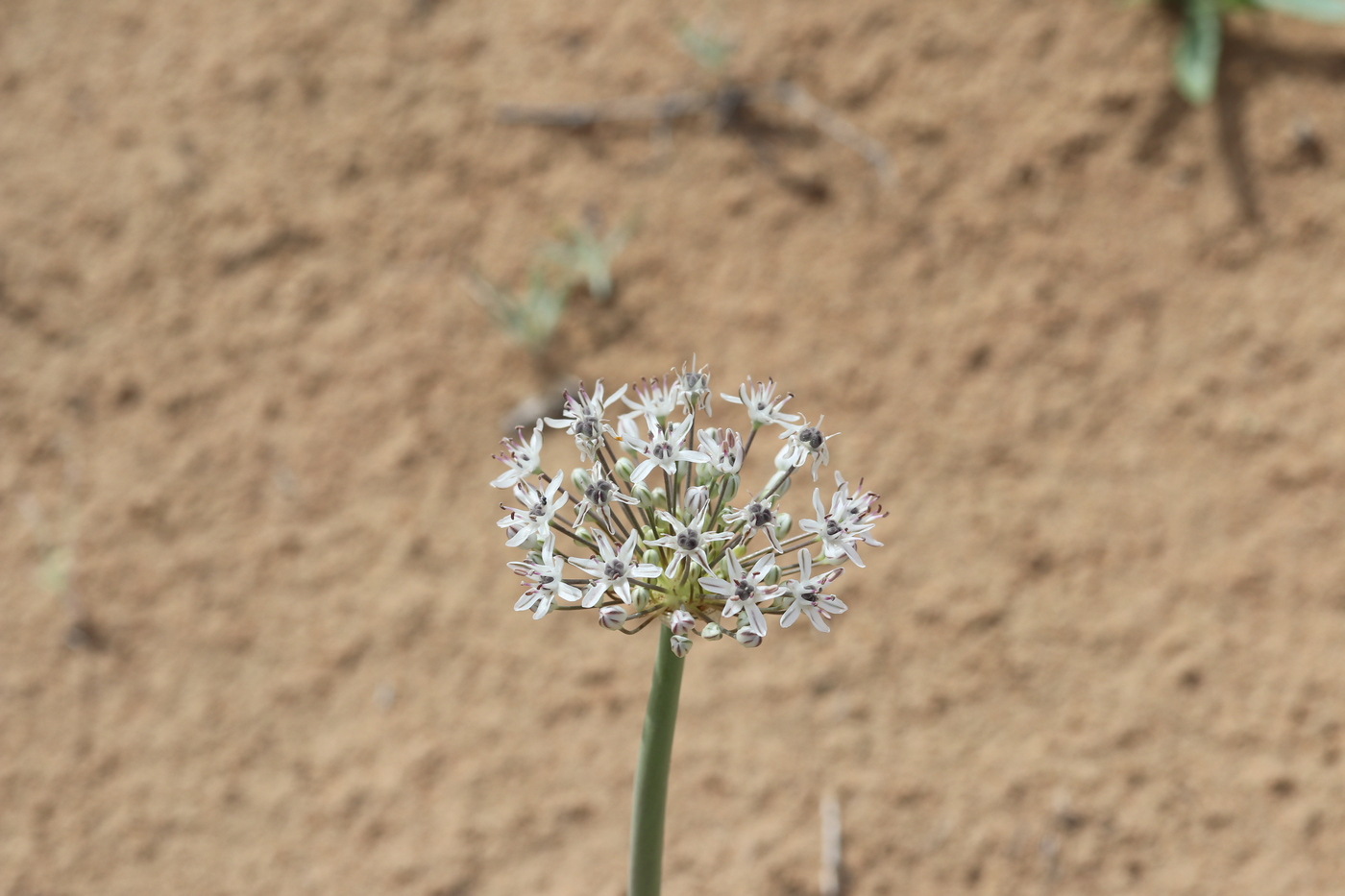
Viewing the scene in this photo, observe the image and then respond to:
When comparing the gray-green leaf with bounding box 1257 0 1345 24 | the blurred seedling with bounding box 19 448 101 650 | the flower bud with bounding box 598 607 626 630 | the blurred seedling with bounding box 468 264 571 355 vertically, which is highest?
the gray-green leaf with bounding box 1257 0 1345 24

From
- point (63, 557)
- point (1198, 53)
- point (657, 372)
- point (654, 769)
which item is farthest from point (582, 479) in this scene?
point (1198, 53)

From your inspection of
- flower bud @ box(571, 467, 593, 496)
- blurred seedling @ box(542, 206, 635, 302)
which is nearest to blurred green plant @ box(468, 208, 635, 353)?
blurred seedling @ box(542, 206, 635, 302)

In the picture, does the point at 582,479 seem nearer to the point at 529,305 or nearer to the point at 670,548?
the point at 670,548

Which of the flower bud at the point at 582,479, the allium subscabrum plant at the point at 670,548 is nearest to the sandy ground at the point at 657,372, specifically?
the allium subscabrum plant at the point at 670,548

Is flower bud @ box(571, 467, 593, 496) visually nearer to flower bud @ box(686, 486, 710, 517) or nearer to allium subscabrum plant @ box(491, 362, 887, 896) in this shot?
allium subscabrum plant @ box(491, 362, 887, 896)

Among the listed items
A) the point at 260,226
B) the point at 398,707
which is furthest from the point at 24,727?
the point at 260,226

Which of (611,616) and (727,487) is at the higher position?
(727,487)
